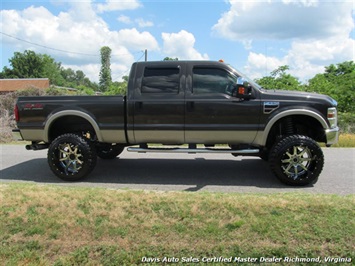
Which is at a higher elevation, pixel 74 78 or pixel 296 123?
pixel 74 78

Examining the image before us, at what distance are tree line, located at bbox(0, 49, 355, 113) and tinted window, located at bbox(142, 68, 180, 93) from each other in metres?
5.90

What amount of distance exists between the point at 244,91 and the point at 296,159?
4.55ft

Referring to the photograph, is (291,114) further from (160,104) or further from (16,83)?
(16,83)

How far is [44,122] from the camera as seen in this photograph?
6062 millimetres

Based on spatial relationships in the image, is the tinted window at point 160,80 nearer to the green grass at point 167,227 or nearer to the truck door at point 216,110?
the truck door at point 216,110

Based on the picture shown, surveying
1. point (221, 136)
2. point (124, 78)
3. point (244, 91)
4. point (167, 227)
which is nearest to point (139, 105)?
point (221, 136)

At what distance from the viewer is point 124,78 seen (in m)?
41.2

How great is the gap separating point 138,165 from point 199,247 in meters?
4.05

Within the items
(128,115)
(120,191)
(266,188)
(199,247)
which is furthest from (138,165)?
(199,247)

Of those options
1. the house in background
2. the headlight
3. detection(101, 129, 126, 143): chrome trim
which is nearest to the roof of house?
the house in background

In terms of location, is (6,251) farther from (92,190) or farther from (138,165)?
(138,165)

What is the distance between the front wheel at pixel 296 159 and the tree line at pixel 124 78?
7.28m

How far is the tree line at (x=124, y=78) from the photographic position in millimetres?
17688

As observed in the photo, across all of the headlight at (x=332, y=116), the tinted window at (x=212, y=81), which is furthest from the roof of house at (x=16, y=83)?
the headlight at (x=332, y=116)
